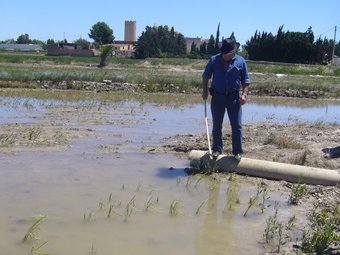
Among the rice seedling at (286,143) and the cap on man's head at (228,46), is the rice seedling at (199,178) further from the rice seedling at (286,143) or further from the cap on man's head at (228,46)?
the rice seedling at (286,143)

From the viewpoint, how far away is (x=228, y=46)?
6.79 meters

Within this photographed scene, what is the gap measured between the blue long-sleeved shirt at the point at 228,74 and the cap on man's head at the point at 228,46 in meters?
0.18

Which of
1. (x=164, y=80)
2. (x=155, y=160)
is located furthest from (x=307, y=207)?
(x=164, y=80)

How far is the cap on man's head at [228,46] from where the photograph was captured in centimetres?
679

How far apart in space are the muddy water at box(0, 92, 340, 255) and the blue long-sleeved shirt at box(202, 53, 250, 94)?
1.35 m

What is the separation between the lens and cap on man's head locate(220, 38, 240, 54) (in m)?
6.79

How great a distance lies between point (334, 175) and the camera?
648cm

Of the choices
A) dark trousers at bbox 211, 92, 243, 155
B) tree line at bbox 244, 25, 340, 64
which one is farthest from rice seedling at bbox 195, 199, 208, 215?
tree line at bbox 244, 25, 340, 64

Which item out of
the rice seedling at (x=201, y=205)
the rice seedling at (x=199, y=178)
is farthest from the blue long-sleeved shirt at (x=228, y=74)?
the rice seedling at (x=201, y=205)

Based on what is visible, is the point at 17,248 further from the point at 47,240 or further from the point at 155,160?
the point at 155,160

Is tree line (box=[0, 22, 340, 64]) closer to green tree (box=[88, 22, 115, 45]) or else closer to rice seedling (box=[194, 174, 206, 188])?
green tree (box=[88, 22, 115, 45])

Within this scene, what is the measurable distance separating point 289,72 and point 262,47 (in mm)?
24345

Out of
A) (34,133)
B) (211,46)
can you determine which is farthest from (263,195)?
(211,46)

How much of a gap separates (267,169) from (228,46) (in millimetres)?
1827
